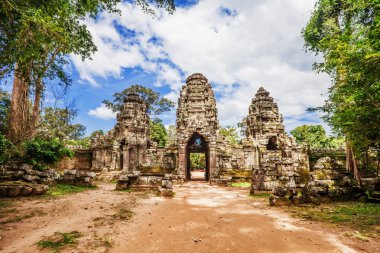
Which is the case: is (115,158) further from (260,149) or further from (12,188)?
(260,149)

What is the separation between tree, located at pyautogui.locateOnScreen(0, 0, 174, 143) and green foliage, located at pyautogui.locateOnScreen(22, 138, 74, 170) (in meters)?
0.68

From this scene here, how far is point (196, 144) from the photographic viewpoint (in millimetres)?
23688

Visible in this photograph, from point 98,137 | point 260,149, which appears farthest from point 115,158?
point 260,149

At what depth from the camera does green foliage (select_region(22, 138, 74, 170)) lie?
32.0 feet

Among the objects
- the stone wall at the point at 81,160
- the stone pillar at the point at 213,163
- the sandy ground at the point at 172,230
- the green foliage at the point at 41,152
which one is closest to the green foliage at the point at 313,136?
→ the stone pillar at the point at 213,163

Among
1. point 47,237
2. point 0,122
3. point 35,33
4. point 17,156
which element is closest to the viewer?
point 47,237

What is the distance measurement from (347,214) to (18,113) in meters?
14.5

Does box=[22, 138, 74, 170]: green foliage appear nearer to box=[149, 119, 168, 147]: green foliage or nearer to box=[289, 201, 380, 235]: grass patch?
box=[289, 201, 380, 235]: grass patch

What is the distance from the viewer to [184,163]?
636 inches

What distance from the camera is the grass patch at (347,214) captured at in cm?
485

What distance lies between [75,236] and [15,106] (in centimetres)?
957

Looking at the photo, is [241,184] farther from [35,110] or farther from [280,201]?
[35,110]

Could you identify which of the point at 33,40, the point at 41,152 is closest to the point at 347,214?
the point at 33,40

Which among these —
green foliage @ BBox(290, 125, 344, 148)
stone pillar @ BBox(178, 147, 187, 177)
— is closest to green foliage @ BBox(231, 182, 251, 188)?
stone pillar @ BBox(178, 147, 187, 177)
